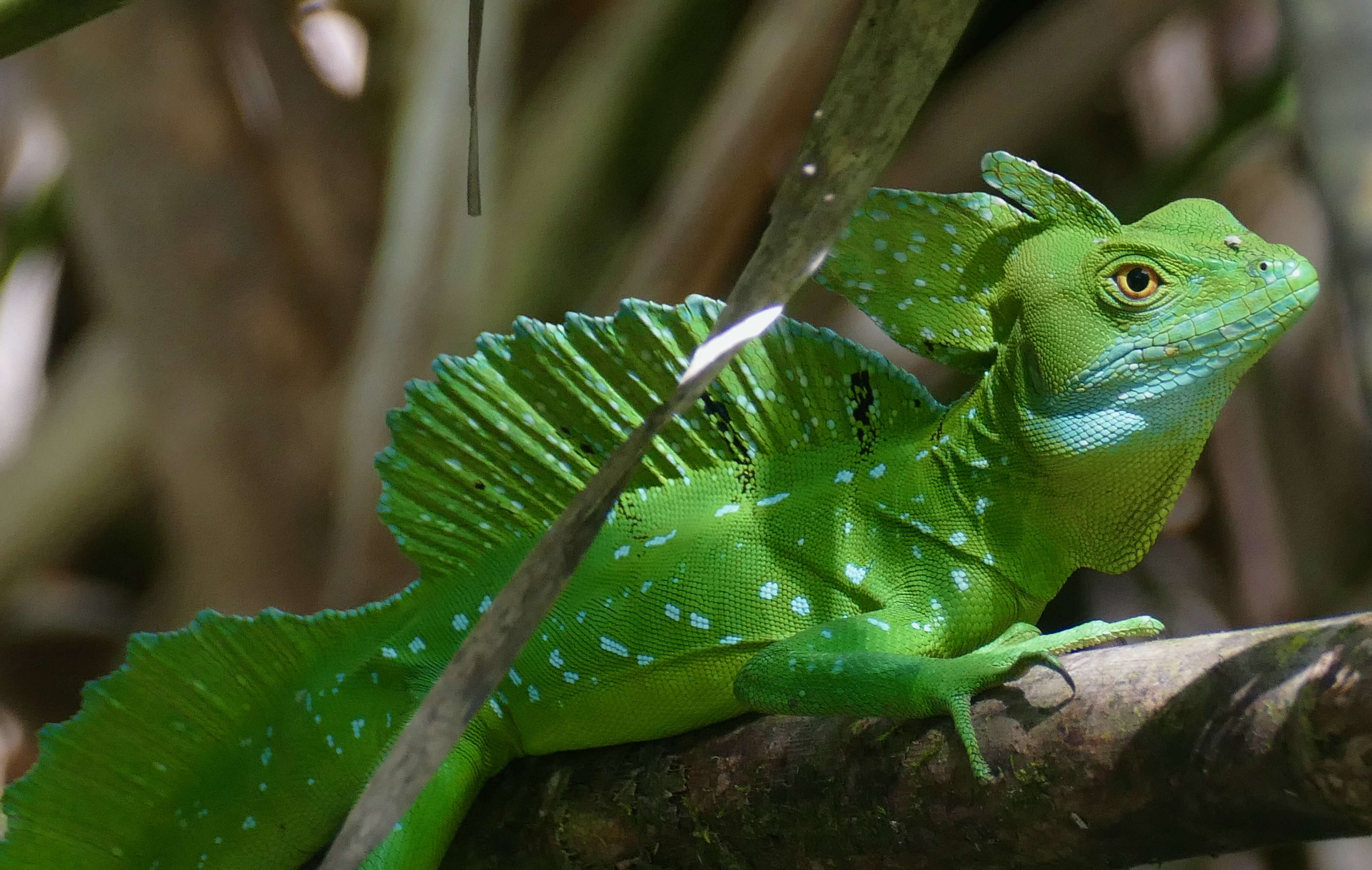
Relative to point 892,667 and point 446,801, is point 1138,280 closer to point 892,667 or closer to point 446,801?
point 892,667

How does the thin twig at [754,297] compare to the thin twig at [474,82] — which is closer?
the thin twig at [754,297]

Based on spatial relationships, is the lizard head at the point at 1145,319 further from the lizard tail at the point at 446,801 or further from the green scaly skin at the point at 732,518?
the lizard tail at the point at 446,801

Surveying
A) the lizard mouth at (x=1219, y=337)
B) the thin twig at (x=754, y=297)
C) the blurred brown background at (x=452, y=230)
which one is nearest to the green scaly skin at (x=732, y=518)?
the lizard mouth at (x=1219, y=337)

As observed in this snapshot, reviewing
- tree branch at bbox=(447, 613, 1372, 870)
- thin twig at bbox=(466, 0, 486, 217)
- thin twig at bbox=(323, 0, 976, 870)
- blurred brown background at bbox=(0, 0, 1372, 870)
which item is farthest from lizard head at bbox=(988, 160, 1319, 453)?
blurred brown background at bbox=(0, 0, 1372, 870)

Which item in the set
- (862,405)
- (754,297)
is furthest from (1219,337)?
(754,297)

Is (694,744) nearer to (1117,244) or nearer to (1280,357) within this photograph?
(1117,244)

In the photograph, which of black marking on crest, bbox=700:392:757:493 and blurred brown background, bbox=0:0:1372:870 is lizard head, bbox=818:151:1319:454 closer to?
black marking on crest, bbox=700:392:757:493

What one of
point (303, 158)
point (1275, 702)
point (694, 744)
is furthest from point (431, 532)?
point (303, 158)
